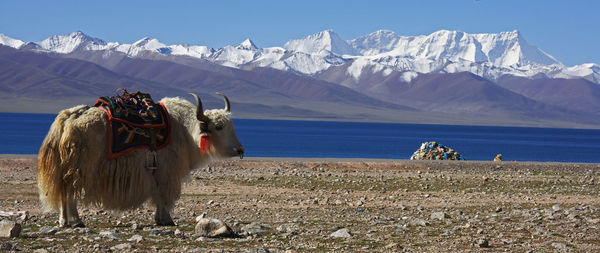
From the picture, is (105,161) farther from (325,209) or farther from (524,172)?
(524,172)

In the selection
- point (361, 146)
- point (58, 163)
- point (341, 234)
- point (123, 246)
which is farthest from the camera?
point (361, 146)

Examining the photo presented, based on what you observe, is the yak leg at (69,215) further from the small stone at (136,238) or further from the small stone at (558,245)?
the small stone at (558,245)

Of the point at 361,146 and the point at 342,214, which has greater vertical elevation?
the point at 342,214

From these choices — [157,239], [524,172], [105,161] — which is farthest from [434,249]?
[524,172]

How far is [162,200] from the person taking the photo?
9.90 metres

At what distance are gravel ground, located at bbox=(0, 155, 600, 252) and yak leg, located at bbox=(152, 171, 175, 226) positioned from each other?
21 cm

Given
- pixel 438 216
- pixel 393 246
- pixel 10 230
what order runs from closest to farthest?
pixel 393 246, pixel 10 230, pixel 438 216

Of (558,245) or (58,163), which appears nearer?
(558,245)

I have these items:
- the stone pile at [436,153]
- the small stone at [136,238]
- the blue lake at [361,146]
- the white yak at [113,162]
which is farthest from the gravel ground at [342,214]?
the blue lake at [361,146]

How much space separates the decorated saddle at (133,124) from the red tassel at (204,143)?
17.9 inches

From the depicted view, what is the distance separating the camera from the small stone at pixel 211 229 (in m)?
8.60

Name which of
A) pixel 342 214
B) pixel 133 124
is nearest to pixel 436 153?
pixel 342 214

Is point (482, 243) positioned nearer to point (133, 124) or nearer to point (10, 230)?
point (133, 124)

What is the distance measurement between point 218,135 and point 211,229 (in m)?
1.83
